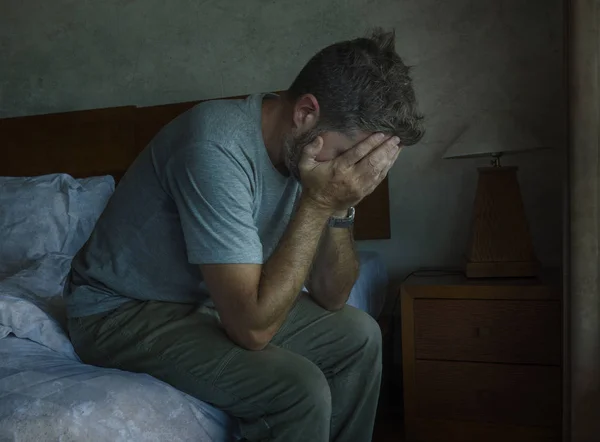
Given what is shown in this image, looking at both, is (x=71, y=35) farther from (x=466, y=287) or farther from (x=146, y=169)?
(x=466, y=287)

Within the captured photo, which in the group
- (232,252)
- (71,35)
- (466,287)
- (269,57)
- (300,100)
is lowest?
(466,287)

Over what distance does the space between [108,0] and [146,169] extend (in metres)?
1.62

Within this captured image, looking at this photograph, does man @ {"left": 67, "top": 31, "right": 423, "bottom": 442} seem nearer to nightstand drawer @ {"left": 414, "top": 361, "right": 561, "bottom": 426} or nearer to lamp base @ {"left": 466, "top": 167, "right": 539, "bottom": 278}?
nightstand drawer @ {"left": 414, "top": 361, "right": 561, "bottom": 426}

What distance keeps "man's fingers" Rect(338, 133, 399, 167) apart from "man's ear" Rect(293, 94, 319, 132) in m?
0.08

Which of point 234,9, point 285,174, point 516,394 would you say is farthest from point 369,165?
point 234,9

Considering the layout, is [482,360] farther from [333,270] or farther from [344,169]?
[344,169]

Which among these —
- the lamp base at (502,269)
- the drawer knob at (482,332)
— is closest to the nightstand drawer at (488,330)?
the drawer knob at (482,332)

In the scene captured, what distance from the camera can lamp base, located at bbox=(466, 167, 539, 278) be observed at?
171 centimetres

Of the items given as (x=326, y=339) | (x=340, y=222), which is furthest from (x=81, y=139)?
(x=326, y=339)

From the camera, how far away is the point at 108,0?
240cm

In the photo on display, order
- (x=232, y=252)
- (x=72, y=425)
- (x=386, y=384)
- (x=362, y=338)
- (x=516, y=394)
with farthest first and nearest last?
1. (x=386, y=384)
2. (x=516, y=394)
3. (x=362, y=338)
4. (x=232, y=252)
5. (x=72, y=425)

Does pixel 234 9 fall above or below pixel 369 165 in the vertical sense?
above

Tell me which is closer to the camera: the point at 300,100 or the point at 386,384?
the point at 300,100

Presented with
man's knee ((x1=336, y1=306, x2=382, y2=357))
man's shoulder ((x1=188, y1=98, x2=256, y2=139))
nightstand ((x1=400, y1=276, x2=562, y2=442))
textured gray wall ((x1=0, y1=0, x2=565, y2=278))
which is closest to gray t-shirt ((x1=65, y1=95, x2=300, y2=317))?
man's shoulder ((x1=188, y1=98, x2=256, y2=139))
